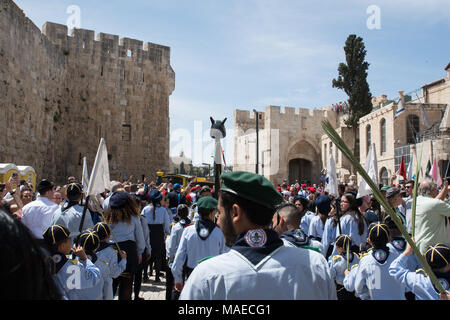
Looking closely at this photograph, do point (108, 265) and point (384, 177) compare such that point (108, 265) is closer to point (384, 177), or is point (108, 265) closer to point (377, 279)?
point (377, 279)

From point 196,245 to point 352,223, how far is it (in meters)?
2.04

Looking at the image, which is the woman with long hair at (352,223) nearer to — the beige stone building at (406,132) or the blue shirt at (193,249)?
the blue shirt at (193,249)

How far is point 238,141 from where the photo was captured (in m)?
36.0

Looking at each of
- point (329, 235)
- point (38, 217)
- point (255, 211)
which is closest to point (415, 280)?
point (255, 211)

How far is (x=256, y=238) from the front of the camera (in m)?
1.56

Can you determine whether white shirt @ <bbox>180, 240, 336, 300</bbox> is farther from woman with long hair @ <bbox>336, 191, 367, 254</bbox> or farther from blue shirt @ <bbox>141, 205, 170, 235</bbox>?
blue shirt @ <bbox>141, 205, 170, 235</bbox>

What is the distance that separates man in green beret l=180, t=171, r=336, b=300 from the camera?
143 cm

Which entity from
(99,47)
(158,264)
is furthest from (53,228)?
(99,47)

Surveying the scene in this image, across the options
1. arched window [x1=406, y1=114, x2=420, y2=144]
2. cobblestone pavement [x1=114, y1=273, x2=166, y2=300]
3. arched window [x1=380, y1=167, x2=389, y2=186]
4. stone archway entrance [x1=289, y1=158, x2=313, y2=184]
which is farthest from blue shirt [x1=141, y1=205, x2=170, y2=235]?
stone archway entrance [x1=289, y1=158, x2=313, y2=184]

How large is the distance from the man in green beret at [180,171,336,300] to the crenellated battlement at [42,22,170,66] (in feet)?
66.9

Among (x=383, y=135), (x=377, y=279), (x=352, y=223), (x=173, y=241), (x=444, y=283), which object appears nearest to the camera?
(x=444, y=283)

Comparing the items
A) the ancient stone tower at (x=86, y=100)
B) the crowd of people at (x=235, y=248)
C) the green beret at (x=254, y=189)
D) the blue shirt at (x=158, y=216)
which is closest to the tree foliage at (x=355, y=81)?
the ancient stone tower at (x=86, y=100)
